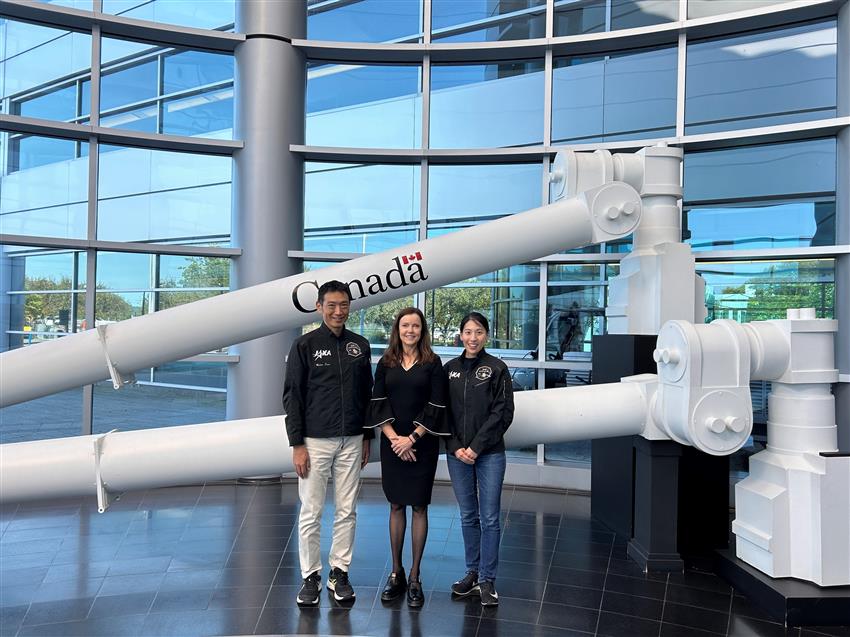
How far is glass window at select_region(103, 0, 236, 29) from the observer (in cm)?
616

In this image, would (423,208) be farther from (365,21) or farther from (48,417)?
→ (48,417)

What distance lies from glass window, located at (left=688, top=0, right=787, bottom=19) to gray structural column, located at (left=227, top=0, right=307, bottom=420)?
3081 millimetres

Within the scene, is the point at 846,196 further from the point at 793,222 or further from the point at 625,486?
A: the point at 625,486

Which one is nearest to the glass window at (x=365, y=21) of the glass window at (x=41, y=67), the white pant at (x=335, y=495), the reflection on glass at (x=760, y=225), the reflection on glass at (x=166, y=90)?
the reflection on glass at (x=166, y=90)

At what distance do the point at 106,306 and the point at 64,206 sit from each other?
0.84 meters

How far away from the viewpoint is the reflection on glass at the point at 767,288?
5.21 meters

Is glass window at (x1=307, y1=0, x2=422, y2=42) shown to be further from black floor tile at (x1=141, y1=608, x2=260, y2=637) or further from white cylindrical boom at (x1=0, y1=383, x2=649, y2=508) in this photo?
black floor tile at (x1=141, y1=608, x2=260, y2=637)

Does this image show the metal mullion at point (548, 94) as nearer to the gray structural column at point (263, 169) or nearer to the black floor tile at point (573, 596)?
the gray structural column at point (263, 169)

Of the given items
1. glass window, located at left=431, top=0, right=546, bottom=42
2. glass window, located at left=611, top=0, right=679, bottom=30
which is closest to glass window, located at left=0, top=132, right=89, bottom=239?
glass window, located at left=431, top=0, right=546, bottom=42

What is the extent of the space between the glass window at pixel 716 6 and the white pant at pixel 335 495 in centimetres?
421

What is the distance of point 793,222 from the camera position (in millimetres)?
5309

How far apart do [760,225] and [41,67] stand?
5.62m

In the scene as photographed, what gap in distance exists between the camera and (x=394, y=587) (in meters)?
3.55

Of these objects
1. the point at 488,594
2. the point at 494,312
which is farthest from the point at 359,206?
the point at 488,594
